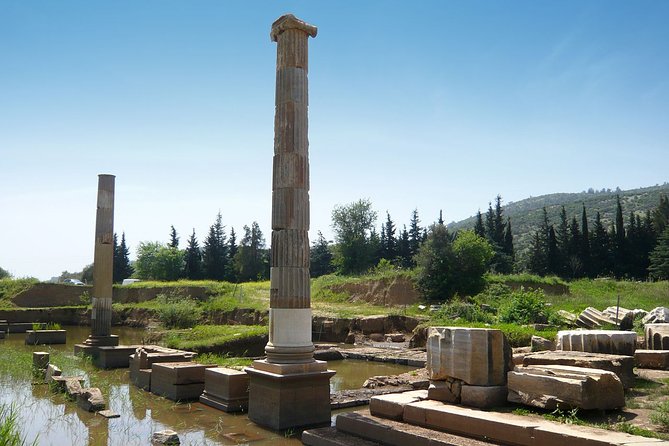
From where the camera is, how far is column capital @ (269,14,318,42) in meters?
10.8

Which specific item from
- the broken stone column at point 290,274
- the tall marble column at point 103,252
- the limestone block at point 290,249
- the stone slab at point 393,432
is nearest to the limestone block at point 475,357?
the stone slab at point 393,432

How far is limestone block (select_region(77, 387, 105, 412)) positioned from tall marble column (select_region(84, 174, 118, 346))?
866cm

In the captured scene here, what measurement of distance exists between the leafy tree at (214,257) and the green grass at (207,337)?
43628 mm

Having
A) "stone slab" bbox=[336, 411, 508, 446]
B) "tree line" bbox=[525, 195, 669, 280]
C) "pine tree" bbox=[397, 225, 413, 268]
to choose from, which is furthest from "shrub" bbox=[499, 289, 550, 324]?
"pine tree" bbox=[397, 225, 413, 268]

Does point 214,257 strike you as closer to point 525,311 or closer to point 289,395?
point 525,311

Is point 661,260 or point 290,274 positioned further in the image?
point 661,260

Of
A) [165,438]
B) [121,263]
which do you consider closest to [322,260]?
[121,263]

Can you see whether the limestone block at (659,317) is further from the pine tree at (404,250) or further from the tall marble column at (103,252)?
the pine tree at (404,250)

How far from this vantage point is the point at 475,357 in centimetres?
775

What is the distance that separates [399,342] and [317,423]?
1550 centimetres

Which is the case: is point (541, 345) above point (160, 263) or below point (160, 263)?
below

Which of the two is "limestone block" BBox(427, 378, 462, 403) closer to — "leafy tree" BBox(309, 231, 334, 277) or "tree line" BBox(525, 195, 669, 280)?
"tree line" BBox(525, 195, 669, 280)

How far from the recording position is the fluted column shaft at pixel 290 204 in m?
10.1

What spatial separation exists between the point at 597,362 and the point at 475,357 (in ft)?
6.52
